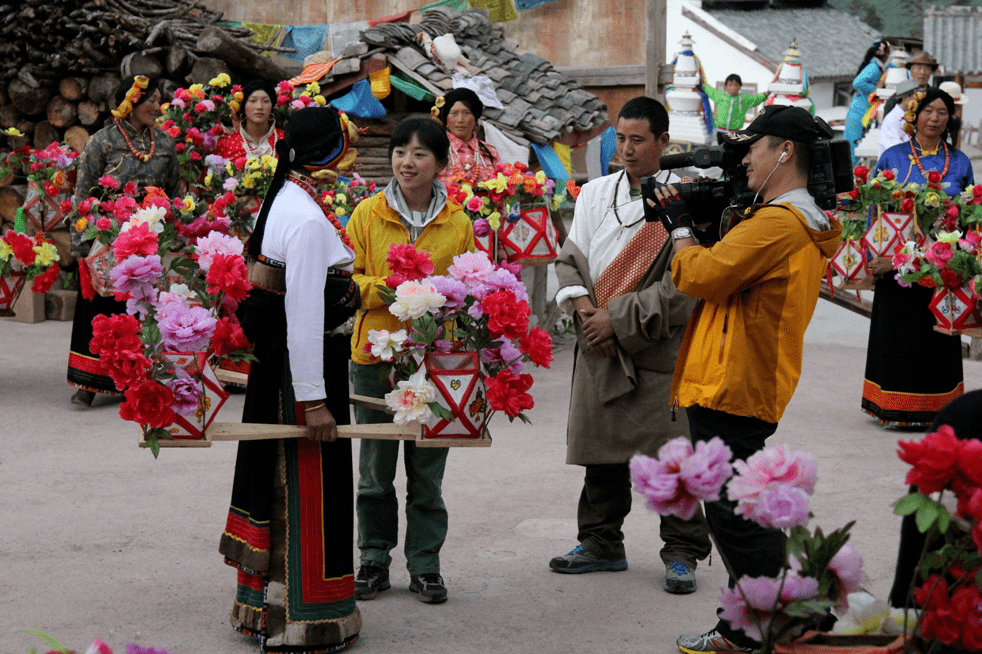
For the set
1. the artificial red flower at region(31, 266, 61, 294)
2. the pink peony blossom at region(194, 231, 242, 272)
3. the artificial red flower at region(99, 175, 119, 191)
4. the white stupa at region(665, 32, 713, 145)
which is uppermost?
the white stupa at region(665, 32, 713, 145)

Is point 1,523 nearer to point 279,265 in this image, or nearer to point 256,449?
point 256,449

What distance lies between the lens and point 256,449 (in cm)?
373

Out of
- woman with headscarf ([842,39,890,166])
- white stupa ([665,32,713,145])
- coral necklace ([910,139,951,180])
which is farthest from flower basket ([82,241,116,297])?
white stupa ([665,32,713,145])

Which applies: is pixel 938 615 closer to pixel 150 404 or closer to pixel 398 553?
pixel 150 404

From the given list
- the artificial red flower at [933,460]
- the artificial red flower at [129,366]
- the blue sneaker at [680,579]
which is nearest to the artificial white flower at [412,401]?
the artificial red flower at [129,366]

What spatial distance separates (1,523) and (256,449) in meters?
1.96

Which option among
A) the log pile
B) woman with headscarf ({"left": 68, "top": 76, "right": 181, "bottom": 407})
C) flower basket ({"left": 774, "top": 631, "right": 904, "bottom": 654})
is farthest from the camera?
the log pile

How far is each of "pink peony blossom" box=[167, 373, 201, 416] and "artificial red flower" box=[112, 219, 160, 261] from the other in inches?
17.4

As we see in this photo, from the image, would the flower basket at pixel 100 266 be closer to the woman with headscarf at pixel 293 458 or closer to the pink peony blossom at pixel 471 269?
the woman with headscarf at pixel 293 458

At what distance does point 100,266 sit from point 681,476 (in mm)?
5613

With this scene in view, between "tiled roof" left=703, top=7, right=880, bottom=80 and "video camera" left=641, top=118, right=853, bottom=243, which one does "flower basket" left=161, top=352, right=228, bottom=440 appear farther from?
"tiled roof" left=703, top=7, right=880, bottom=80

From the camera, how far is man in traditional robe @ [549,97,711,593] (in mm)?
4449

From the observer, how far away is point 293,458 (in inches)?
146

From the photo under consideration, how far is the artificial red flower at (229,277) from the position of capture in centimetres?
352
